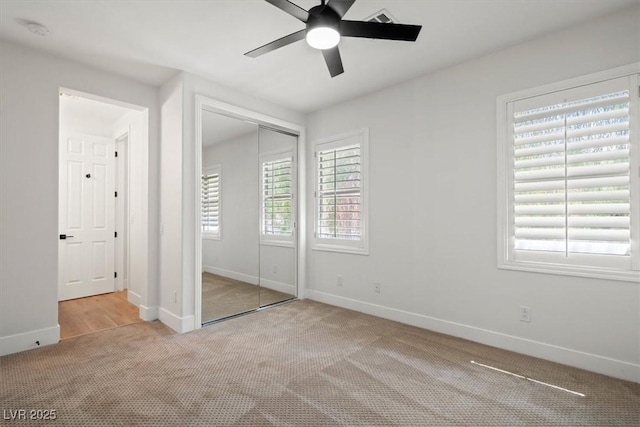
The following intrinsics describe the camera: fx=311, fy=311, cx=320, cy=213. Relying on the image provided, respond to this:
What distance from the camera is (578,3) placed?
7.45 ft

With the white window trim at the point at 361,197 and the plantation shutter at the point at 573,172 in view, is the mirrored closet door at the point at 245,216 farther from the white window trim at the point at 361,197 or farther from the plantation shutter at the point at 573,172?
the plantation shutter at the point at 573,172

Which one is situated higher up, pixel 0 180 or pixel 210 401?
pixel 0 180

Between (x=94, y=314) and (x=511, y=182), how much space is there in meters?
4.87

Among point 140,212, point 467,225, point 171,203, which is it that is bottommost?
point 467,225

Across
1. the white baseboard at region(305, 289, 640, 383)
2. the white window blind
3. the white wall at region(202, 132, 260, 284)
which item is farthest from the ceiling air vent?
the white baseboard at region(305, 289, 640, 383)

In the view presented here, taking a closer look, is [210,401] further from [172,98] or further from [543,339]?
[172,98]

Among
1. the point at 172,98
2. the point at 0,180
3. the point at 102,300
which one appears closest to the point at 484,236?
the point at 172,98

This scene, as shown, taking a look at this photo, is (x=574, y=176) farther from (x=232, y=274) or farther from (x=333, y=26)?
(x=232, y=274)

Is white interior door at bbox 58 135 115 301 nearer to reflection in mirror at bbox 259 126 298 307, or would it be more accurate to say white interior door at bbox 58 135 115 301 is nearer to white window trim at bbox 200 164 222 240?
white window trim at bbox 200 164 222 240

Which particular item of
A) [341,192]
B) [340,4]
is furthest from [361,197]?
[340,4]

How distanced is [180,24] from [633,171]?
3647 millimetres

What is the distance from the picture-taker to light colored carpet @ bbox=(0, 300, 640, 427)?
1926 millimetres

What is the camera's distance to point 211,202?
3.71 metres

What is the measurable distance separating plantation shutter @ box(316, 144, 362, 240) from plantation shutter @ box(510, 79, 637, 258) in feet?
5.84
